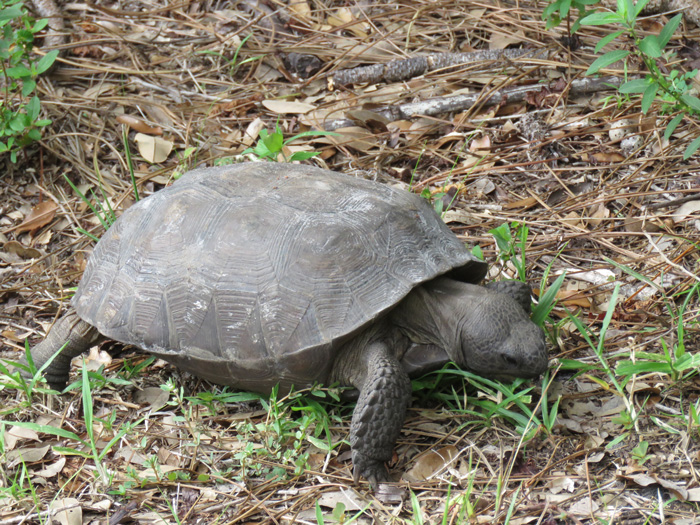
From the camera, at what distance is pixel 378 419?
3.23 metres

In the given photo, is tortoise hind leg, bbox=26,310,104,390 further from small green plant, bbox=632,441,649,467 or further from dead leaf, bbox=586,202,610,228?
dead leaf, bbox=586,202,610,228

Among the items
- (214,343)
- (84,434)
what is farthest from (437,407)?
(84,434)

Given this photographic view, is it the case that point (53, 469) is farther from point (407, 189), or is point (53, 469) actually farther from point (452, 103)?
point (452, 103)

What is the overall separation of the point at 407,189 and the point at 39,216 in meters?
2.68

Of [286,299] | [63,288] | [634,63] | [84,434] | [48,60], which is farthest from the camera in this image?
[634,63]

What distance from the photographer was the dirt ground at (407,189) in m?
3.17

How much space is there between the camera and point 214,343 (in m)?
3.56

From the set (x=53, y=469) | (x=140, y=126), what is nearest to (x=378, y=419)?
(x=53, y=469)

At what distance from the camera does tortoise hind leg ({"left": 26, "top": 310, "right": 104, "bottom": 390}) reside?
410 centimetres

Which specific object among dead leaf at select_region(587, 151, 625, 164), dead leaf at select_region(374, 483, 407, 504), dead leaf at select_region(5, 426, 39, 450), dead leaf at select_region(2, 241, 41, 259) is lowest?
dead leaf at select_region(5, 426, 39, 450)

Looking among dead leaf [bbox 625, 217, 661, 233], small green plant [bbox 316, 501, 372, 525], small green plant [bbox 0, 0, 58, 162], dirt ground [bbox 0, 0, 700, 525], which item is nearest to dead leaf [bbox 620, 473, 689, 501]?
dirt ground [bbox 0, 0, 700, 525]

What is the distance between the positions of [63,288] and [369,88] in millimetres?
2954

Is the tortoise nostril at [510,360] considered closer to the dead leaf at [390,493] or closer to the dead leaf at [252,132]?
the dead leaf at [390,493]

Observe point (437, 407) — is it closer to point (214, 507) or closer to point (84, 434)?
point (214, 507)
